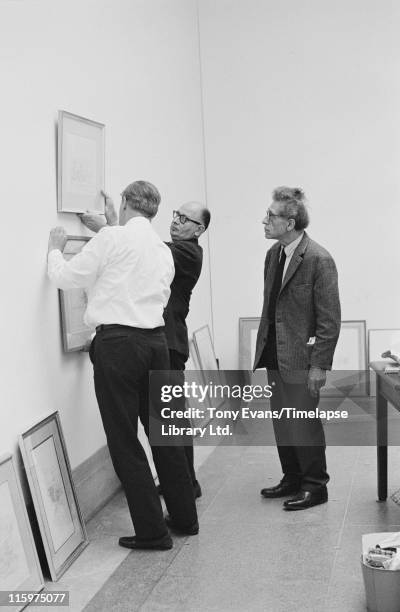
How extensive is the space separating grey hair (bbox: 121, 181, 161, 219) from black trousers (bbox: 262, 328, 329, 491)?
1.04 meters

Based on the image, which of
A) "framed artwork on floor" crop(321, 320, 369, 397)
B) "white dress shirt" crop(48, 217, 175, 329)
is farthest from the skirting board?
"framed artwork on floor" crop(321, 320, 369, 397)

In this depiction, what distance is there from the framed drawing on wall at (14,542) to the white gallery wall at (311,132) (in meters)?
3.84

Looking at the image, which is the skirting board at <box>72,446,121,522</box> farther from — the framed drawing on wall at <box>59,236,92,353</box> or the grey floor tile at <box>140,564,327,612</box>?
the grey floor tile at <box>140,564,327,612</box>

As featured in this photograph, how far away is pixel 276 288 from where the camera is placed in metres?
4.54

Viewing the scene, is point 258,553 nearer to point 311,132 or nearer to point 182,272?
point 182,272

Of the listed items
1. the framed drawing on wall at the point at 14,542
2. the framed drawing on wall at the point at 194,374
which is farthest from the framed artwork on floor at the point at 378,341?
the framed drawing on wall at the point at 14,542

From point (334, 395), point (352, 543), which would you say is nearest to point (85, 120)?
point (352, 543)

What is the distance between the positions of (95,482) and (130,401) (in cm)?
84

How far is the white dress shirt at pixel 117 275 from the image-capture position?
3688mm

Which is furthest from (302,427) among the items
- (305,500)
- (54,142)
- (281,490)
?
(54,142)

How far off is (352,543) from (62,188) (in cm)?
219

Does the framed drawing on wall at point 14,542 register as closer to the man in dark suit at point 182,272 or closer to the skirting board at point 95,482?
the skirting board at point 95,482

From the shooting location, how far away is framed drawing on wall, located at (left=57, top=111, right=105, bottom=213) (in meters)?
4.03

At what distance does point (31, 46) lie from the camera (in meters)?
3.75
